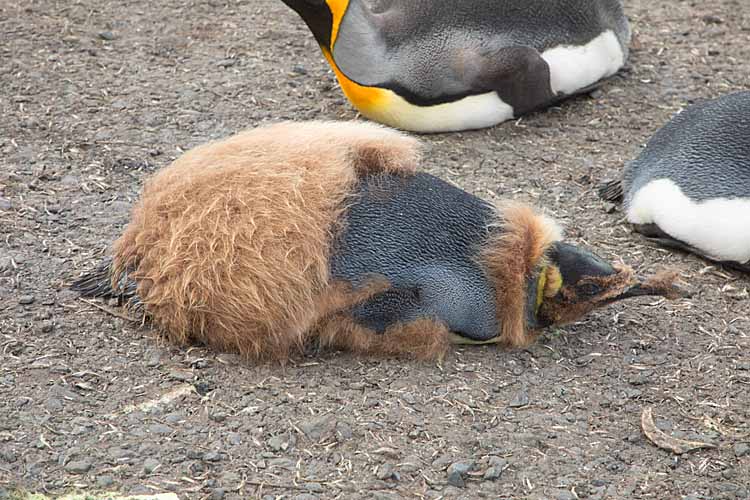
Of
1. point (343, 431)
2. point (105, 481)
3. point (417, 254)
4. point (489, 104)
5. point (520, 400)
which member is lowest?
point (520, 400)

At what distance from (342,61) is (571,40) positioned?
1.34 metres

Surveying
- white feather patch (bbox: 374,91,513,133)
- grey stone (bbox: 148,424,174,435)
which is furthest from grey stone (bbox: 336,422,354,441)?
white feather patch (bbox: 374,91,513,133)

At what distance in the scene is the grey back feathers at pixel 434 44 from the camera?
18.7 feet

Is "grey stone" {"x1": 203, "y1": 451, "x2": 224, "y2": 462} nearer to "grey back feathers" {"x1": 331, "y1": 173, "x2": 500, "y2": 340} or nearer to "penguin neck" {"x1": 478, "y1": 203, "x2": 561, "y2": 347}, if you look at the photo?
"grey back feathers" {"x1": 331, "y1": 173, "x2": 500, "y2": 340}

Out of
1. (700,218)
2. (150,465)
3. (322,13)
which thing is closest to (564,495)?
(150,465)

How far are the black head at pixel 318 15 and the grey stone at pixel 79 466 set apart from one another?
119 inches

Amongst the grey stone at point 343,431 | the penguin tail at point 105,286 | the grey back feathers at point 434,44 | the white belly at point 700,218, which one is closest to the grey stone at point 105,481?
the grey stone at point 343,431

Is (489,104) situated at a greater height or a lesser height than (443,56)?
lesser

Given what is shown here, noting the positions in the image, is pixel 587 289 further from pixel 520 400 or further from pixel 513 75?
pixel 513 75

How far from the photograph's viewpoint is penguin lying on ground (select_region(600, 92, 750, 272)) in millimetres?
4719

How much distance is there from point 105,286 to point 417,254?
3.74 feet

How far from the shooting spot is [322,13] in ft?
18.3

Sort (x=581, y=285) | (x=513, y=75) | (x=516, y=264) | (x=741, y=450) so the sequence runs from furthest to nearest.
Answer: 1. (x=513, y=75)
2. (x=581, y=285)
3. (x=516, y=264)
4. (x=741, y=450)

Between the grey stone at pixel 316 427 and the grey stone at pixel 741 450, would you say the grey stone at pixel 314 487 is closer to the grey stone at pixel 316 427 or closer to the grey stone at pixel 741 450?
the grey stone at pixel 316 427
